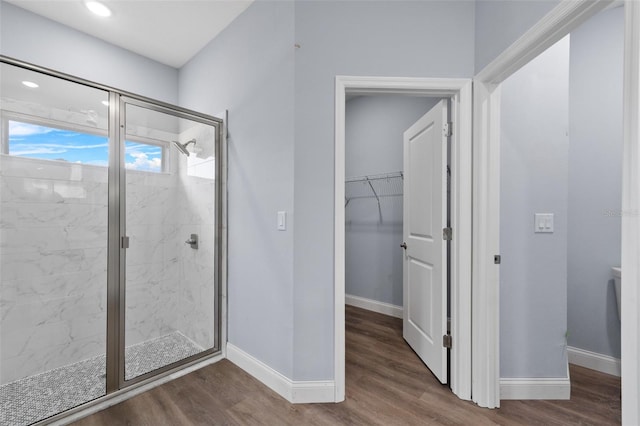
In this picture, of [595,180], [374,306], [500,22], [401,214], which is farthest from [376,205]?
[500,22]

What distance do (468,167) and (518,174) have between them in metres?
0.32

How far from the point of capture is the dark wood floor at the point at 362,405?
5.27 feet

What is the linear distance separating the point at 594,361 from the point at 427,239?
1502 mm

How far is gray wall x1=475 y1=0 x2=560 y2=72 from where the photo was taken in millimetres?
1357

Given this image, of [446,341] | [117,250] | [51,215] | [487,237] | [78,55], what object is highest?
[78,55]

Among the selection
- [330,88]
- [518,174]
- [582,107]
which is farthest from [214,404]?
[582,107]

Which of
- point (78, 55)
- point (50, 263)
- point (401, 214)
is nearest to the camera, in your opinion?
point (50, 263)

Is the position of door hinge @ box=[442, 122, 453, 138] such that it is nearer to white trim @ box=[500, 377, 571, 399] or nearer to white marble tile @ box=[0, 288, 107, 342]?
white trim @ box=[500, 377, 571, 399]

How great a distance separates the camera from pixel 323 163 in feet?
5.84

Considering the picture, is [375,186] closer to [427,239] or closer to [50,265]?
[427,239]

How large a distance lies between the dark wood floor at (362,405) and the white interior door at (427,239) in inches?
10.5

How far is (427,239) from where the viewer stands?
2195 millimetres

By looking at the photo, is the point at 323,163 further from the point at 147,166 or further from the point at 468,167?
the point at 147,166

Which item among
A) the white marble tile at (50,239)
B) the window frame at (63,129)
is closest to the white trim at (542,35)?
the window frame at (63,129)
